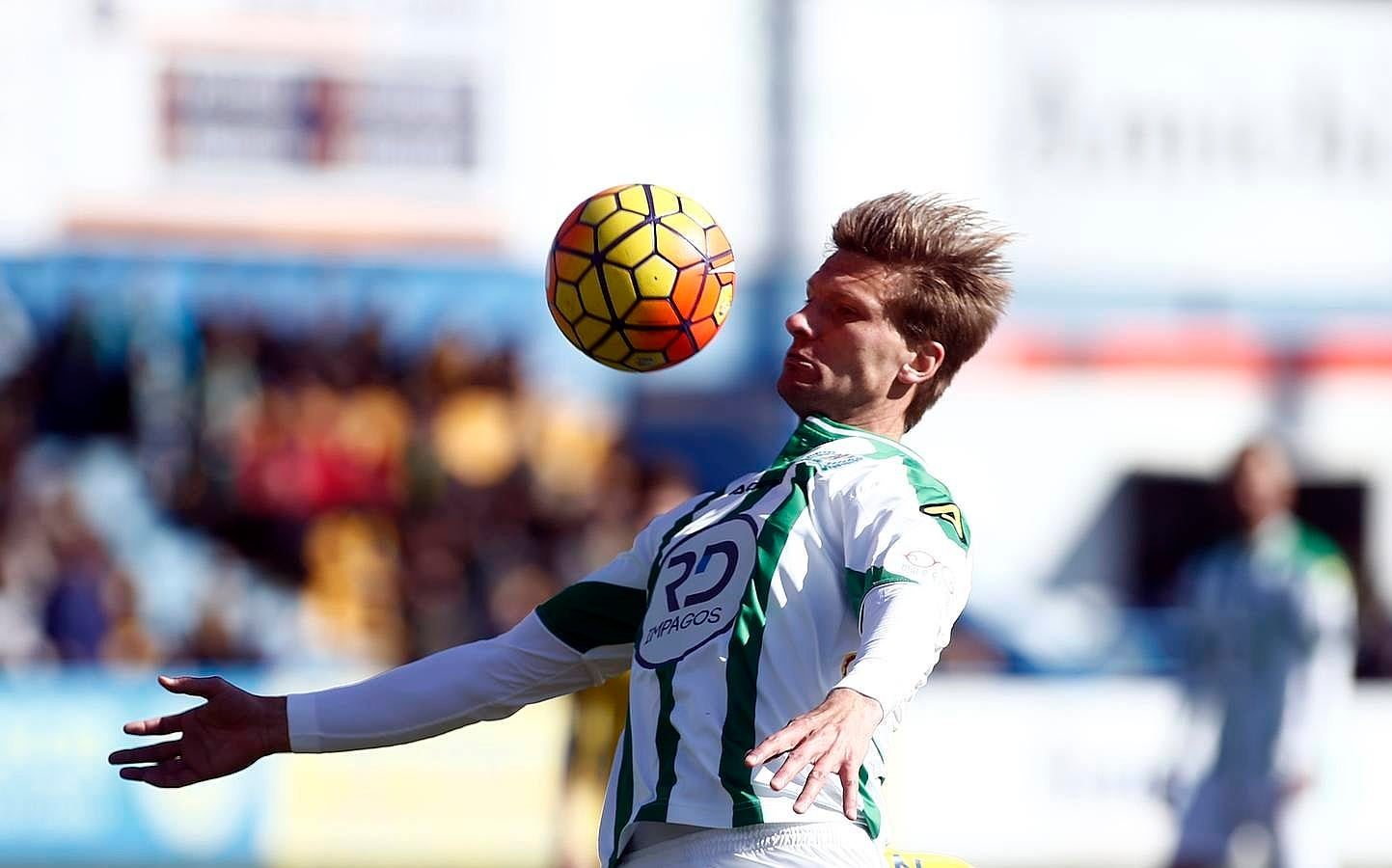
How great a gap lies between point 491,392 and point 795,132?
390 centimetres

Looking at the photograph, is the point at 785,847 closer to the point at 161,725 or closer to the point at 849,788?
the point at 849,788

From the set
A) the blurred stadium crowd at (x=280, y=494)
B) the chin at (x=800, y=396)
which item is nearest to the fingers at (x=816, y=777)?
the chin at (x=800, y=396)

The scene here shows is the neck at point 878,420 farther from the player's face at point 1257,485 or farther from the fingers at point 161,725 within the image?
the player's face at point 1257,485

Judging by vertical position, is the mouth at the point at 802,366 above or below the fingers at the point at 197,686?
above

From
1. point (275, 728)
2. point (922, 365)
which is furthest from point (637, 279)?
point (275, 728)

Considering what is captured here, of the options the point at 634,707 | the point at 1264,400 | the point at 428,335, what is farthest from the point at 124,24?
the point at 634,707

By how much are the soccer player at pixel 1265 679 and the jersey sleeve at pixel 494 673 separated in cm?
553

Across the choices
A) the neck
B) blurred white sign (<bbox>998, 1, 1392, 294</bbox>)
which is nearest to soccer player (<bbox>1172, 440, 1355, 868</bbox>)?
the neck

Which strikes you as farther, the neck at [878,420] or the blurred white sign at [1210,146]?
the blurred white sign at [1210,146]

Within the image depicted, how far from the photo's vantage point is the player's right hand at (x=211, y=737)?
3840 mm

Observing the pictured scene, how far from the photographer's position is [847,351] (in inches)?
149

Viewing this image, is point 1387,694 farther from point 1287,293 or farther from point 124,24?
point 124,24

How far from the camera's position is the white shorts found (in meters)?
3.36

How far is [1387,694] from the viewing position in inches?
532
